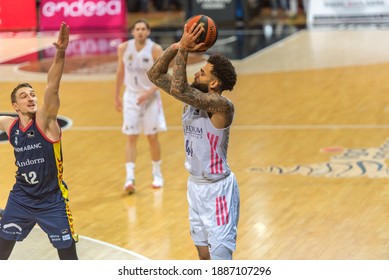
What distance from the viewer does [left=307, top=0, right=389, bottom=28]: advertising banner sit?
2400 cm

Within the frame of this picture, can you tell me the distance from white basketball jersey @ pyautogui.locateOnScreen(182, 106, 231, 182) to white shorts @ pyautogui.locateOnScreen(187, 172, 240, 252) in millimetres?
86

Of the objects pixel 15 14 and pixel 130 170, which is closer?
pixel 130 170

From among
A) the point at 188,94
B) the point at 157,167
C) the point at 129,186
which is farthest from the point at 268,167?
the point at 188,94

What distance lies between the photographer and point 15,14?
40.0 feet

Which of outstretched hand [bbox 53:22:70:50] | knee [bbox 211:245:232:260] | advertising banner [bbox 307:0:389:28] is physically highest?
outstretched hand [bbox 53:22:70:50]

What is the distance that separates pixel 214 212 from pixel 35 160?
55.7 inches

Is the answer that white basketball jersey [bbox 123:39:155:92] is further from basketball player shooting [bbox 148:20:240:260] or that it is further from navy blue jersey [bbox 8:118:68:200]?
basketball player shooting [bbox 148:20:240:260]

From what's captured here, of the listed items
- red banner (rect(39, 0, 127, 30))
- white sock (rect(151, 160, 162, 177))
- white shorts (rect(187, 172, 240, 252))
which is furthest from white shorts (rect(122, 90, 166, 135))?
red banner (rect(39, 0, 127, 30))

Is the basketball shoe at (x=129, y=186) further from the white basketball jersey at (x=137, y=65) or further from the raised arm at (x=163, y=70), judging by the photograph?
the raised arm at (x=163, y=70)

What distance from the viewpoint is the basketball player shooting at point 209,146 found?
277 inches

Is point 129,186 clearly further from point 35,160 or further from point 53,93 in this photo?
point 53,93

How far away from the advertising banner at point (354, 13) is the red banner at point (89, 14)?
4690mm

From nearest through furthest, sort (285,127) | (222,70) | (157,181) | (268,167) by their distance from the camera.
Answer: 1. (222,70)
2. (157,181)
3. (268,167)
4. (285,127)
